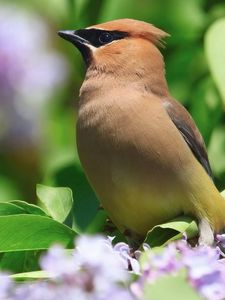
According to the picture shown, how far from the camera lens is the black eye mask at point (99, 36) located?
310 centimetres

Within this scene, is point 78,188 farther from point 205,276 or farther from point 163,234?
point 205,276

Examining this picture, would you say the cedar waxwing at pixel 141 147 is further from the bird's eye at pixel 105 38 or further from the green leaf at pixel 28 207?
the green leaf at pixel 28 207

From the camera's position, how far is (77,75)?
3.60 m

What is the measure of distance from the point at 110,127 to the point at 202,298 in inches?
63.0

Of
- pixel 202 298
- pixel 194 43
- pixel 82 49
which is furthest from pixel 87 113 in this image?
pixel 202 298

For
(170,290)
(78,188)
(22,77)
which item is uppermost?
(170,290)

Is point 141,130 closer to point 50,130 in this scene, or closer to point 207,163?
point 207,163

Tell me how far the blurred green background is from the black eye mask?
12cm

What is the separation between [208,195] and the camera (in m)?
2.88

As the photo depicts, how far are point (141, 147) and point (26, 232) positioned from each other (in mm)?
710

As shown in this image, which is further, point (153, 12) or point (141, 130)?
point (153, 12)

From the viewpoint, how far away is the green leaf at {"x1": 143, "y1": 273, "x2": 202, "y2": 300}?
1.15 metres

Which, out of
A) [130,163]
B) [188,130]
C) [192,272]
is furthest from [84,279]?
[188,130]

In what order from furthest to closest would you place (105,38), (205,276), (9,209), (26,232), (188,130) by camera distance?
(105,38) < (188,130) < (9,209) < (26,232) < (205,276)
